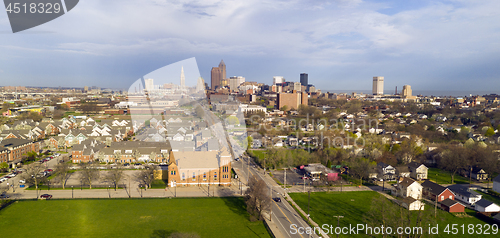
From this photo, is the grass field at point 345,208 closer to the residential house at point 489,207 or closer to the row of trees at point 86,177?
the residential house at point 489,207

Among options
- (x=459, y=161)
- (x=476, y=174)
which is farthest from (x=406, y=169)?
(x=476, y=174)

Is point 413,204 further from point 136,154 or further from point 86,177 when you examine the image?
point 136,154

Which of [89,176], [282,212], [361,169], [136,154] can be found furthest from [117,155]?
[361,169]

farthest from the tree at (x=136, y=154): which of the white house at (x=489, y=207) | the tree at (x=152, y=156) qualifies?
the white house at (x=489, y=207)

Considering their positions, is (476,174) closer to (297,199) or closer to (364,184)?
(364,184)

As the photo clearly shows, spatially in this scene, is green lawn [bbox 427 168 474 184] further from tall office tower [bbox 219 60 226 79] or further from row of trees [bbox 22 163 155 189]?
tall office tower [bbox 219 60 226 79]
